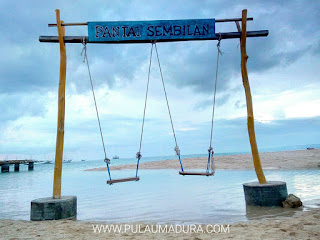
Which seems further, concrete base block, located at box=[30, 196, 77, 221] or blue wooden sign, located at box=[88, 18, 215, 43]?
blue wooden sign, located at box=[88, 18, 215, 43]

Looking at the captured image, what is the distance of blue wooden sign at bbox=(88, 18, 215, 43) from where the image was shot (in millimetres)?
7113

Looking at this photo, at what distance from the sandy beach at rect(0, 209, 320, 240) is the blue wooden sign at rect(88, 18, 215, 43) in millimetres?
4549

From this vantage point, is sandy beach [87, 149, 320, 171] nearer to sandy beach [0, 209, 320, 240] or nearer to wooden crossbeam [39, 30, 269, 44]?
wooden crossbeam [39, 30, 269, 44]

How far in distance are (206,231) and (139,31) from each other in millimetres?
5029

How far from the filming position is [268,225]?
200 inches

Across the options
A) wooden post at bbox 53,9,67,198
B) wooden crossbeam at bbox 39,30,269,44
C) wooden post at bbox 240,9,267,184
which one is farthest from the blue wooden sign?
wooden post at bbox 240,9,267,184

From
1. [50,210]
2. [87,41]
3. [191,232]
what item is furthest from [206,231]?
[87,41]

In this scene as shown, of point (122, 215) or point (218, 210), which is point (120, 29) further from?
point (218, 210)

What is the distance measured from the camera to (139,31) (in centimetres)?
713

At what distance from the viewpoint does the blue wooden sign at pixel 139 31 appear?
7.11 meters

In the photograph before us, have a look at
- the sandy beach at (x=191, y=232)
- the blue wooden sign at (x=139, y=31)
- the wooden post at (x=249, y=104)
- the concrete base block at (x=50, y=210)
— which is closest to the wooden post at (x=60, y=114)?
the concrete base block at (x=50, y=210)

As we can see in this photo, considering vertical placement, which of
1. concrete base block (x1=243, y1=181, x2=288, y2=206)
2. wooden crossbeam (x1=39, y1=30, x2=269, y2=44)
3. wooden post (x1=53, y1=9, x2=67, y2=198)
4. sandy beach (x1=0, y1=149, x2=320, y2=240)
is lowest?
sandy beach (x1=0, y1=149, x2=320, y2=240)

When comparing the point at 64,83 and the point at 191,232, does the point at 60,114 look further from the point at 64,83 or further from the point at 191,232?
the point at 191,232

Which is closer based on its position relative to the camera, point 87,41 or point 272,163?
point 87,41
